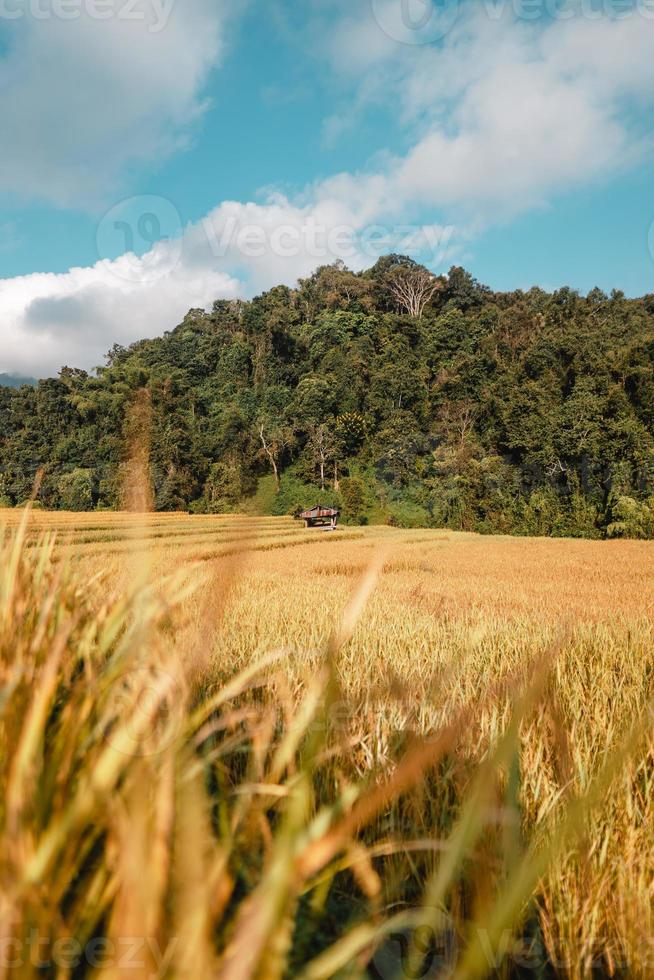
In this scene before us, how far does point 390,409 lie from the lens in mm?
50875

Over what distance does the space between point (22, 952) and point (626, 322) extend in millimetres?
63185

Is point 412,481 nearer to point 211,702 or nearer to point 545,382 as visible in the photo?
point 545,382

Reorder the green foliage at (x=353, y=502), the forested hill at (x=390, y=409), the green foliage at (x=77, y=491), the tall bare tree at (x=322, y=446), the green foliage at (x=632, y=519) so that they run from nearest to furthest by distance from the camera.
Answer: the green foliage at (x=632, y=519) < the green foliage at (x=77, y=491) < the forested hill at (x=390, y=409) < the green foliage at (x=353, y=502) < the tall bare tree at (x=322, y=446)

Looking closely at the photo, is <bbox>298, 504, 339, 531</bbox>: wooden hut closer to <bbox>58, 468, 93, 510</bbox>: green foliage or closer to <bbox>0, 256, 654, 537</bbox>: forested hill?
<bbox>0, 256, 654, 537</bbox>: forested hill

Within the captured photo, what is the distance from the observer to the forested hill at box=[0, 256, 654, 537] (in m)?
36.0

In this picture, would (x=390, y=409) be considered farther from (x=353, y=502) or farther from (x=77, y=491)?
(x=77, y=491)

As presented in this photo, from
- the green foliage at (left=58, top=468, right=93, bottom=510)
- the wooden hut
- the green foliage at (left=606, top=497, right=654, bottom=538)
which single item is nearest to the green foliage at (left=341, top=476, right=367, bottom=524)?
the wooden hut

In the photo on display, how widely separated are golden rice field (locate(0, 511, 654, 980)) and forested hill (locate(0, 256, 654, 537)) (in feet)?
95.0

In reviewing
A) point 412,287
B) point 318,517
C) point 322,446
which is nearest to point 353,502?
point 322,446

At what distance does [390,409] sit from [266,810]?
5078cm

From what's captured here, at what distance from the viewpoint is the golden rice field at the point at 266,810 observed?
1.38 feet

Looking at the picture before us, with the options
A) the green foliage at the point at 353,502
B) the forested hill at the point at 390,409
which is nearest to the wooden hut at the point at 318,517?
the forested hill at the point at 390,409

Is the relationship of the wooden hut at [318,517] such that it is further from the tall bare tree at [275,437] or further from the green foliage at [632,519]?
the green foliage at [632,519]

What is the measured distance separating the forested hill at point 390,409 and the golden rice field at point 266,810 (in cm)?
2896
